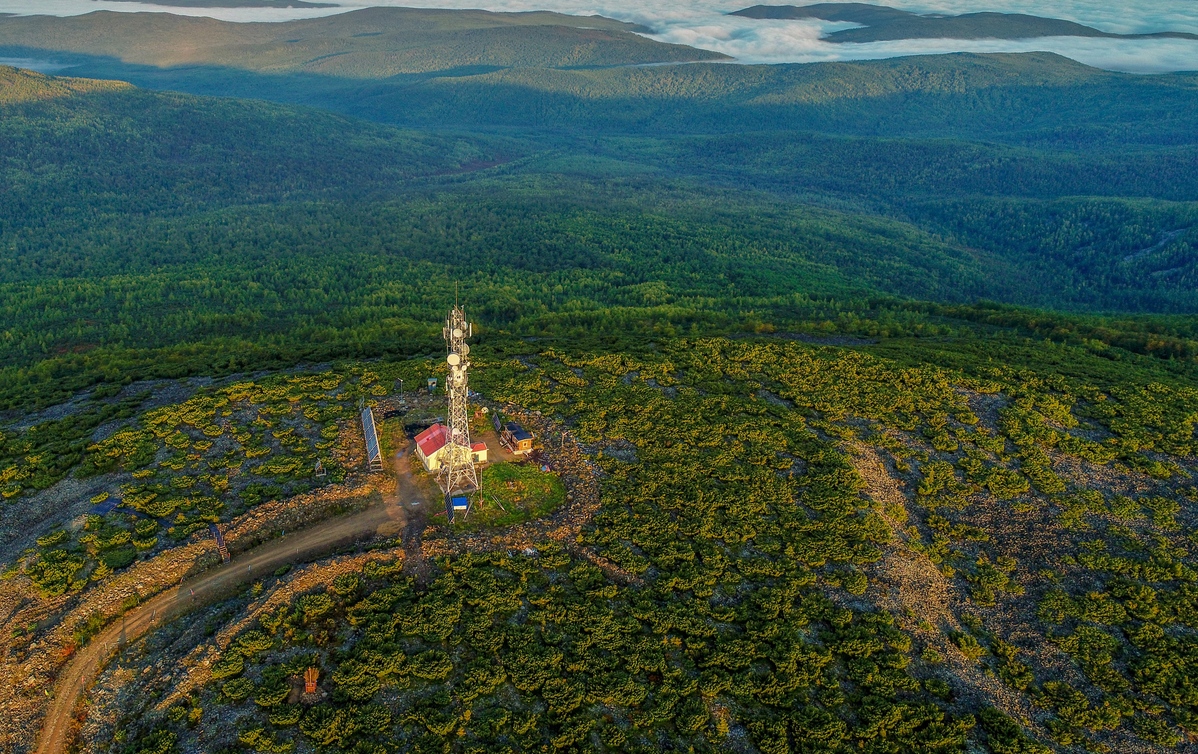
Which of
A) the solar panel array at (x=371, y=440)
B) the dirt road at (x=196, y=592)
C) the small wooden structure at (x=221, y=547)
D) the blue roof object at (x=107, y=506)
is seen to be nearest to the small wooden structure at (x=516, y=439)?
the solar panel array at (x=371, y=440)

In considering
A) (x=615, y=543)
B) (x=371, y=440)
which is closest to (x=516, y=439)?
(x=371, y=440)

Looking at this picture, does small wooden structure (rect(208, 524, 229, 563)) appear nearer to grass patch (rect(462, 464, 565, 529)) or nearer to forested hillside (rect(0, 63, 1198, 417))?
grass patch (rect(462, 464, 565, 529))

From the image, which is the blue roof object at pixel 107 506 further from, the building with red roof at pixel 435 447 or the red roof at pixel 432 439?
the red roof at pixel 432 439

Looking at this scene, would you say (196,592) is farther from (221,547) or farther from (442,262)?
(442,262)

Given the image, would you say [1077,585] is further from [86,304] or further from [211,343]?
[86,304]

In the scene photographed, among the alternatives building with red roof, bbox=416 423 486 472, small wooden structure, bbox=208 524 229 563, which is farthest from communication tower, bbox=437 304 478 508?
small wooden structure, bbox=208 524 229 563

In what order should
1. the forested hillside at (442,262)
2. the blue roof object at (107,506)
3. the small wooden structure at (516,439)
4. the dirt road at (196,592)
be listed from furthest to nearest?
the forested hillside at (442,262) → the small wooden structure at (516,439) → the blue roof object at (107,506) → the dirt road at (196,592)
